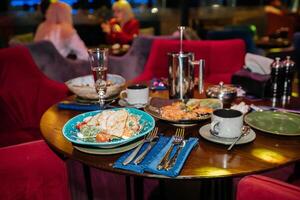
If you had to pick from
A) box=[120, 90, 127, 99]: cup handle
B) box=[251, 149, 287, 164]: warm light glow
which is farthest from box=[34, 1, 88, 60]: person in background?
box=[251, 149, 287, 164]: warm light glow

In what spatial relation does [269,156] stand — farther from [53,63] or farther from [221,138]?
[53,63]

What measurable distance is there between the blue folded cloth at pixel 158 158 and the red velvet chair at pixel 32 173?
361mm

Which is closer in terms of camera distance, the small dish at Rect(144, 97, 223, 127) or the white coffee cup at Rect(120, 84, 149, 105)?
the small dish at Rect(144, 97, 223, 127)

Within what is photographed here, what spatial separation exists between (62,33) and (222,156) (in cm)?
336

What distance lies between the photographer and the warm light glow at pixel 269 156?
39.4 inches

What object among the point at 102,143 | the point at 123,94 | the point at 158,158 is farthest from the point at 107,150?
the point at 123,94

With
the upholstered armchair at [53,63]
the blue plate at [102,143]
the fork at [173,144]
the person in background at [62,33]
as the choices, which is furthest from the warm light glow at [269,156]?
the person in background at [62,33]

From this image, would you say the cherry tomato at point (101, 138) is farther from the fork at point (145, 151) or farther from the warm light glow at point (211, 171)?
the warm light glow at point (211, 171)

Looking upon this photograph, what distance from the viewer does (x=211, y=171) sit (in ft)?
3.13

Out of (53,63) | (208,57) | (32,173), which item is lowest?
(32,173)

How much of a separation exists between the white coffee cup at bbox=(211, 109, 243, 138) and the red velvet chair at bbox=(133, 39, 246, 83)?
1.47m

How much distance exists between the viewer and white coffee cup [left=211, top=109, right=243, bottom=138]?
1.08 metres

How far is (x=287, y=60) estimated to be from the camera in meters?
1.58

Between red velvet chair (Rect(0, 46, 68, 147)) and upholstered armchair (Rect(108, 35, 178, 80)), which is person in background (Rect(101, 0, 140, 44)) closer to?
upholstered armchair (Rect(108, 35, 178, 80))
